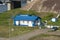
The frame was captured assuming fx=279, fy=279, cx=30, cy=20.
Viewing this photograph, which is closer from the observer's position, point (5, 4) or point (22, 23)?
point (22, 23)

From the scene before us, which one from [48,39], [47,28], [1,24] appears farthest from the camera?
[1,24]

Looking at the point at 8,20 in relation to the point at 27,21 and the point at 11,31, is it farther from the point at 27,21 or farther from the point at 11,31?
the point at 11,31

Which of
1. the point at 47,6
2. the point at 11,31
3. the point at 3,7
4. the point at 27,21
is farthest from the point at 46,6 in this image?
the point at 11,31

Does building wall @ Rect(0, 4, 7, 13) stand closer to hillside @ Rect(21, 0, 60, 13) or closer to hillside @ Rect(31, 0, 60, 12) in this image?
hillside @ Rect(21, 0, 60, 13)

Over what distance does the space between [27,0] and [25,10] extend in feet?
23.2

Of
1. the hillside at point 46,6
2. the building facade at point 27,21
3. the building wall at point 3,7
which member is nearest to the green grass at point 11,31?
the building facade at point 27,21

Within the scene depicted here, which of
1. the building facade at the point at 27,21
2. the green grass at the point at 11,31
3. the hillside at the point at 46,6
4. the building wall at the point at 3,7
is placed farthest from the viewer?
the building wall at the point at 3,7

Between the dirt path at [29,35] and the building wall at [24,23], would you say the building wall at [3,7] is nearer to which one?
the building wall at [24,23]

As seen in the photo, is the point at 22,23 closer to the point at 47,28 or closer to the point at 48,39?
the point at 47,28

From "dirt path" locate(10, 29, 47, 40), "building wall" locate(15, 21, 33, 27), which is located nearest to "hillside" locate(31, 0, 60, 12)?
"building wall" locate(15, 21, 33, 27)

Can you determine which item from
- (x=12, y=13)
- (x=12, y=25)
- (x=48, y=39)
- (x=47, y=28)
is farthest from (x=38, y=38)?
(x=12, y=13)

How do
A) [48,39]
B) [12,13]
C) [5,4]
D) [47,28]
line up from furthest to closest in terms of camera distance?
[5,4]
[12,13]
[47,28]
[48,39]

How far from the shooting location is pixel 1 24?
3553 cm

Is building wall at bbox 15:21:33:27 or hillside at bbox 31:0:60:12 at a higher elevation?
hillside at bbox 31:0:60:12
